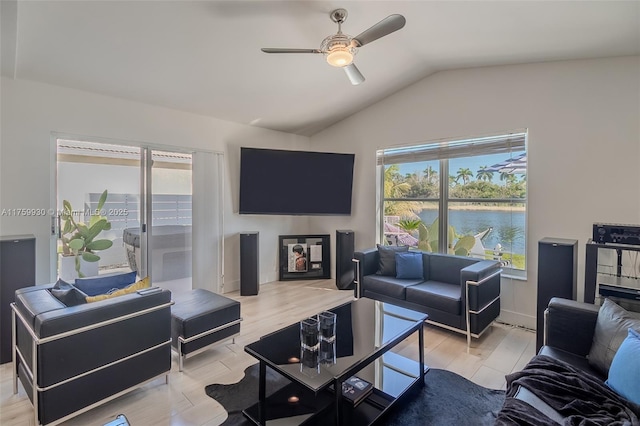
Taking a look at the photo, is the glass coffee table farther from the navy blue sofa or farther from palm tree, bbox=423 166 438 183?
palm tree, bbox=423 166 438 183

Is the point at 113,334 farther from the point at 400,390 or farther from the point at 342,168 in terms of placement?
the point at 342,168

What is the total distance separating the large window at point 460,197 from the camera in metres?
3.44

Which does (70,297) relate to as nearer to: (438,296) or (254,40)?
(254,40)

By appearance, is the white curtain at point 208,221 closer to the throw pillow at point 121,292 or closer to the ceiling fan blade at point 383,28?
the throw pillow at point 121,292

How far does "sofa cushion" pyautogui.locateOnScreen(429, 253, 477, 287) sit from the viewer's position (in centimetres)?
349

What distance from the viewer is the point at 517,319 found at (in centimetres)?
335

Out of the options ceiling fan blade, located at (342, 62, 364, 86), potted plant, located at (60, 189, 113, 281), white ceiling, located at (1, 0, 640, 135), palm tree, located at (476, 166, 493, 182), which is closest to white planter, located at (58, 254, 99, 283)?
potted plant, located at (60, 189, 113, 281)

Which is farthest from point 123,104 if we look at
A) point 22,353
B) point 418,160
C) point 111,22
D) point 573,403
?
point 573,403

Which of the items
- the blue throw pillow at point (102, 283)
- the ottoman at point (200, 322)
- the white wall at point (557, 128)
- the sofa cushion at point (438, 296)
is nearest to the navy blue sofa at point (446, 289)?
the sofa cushion at point (438, 296)

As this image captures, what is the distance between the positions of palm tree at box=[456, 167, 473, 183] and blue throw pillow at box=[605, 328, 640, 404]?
2.47 meters

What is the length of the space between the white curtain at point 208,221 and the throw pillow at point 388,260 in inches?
91.9

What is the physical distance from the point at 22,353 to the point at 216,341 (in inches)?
50.3

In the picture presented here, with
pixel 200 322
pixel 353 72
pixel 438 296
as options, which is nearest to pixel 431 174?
pixel 438 296

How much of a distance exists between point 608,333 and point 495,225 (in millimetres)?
1977
